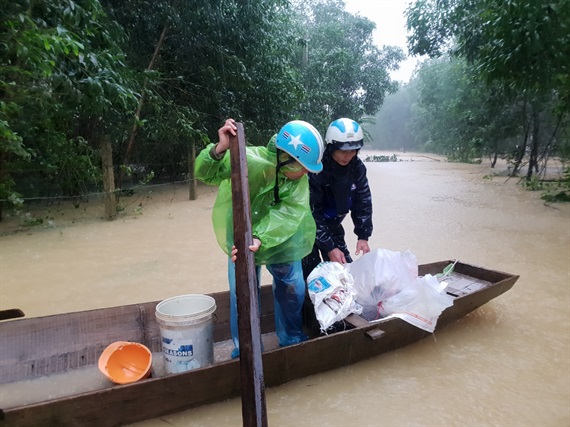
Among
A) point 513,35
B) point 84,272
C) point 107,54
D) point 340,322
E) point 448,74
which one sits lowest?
point 84,272

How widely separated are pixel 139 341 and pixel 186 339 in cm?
77

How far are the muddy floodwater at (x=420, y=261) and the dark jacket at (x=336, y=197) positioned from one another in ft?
3.30

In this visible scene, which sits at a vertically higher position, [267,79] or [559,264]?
[267,79]

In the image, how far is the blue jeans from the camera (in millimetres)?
2771

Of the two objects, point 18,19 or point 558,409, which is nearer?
point 558,409

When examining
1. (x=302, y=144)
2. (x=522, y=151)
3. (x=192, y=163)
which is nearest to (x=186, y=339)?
(x=302, y=144)

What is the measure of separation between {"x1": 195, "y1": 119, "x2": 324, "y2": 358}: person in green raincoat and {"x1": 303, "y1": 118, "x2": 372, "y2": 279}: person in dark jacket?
0.48 m

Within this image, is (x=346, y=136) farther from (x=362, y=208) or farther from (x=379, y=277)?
(x=379, y=277)

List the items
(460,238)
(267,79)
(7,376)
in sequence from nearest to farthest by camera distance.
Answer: (7,376) < (460,238) < (267,79)

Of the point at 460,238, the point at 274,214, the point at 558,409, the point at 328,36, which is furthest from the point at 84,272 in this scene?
the point at 328,36

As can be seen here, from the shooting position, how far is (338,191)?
3.24m

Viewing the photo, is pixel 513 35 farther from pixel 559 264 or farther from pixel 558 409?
pixel 558 409

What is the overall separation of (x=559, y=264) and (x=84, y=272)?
5.96 m

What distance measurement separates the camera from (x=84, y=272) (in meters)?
5.07
